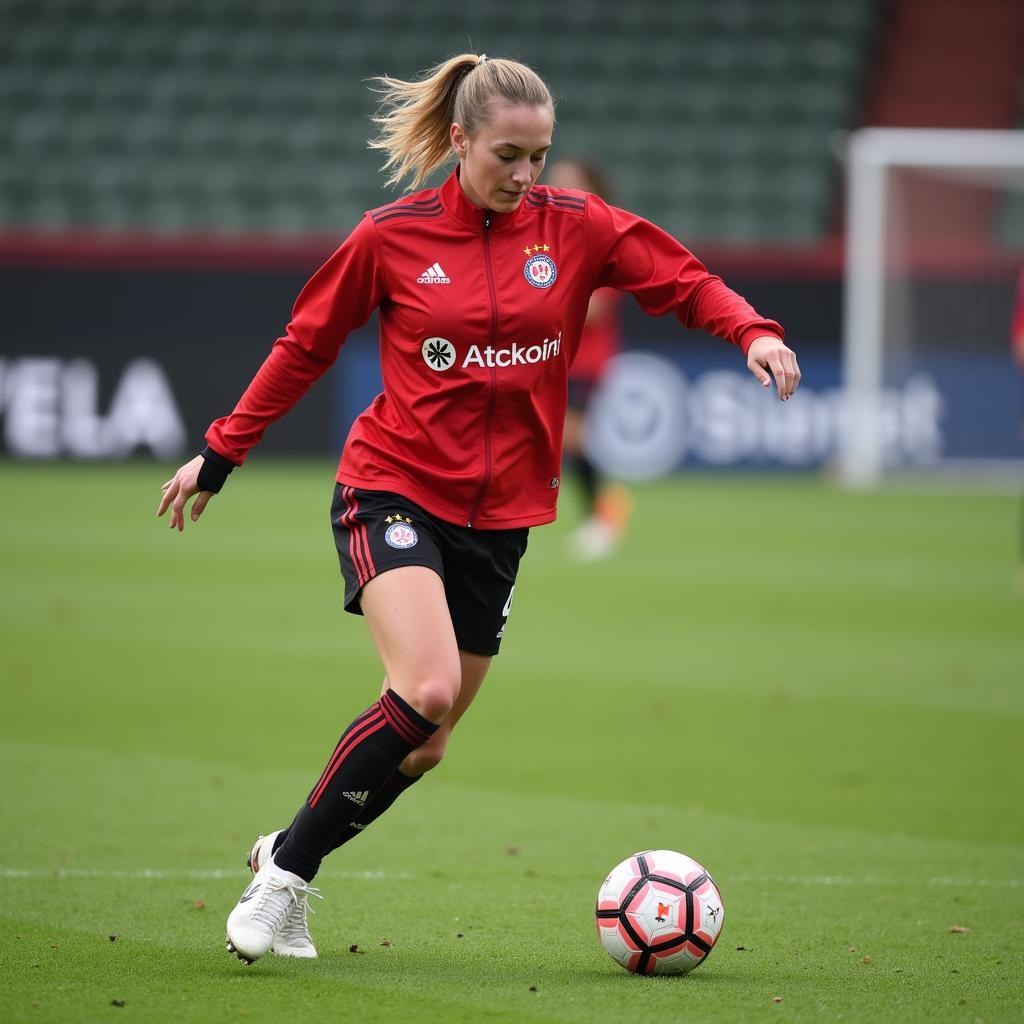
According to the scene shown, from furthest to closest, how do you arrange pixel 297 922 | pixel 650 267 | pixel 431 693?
pixel 650 267
pixel 297 922
pixel 431 693

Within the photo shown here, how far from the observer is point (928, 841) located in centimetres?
609

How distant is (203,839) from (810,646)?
5206mm

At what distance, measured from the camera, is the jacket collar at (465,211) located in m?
4.56

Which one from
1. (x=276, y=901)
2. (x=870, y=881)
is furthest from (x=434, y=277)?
(x=870, y=881)

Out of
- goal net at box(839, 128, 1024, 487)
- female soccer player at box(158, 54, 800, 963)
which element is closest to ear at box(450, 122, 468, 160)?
female soccer player at box(158, 54, 800, 963)

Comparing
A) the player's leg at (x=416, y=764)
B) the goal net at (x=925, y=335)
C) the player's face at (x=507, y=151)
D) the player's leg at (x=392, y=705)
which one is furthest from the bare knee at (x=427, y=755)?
the goal net at (x=925, y=335)

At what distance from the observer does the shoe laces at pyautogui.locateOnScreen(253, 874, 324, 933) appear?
4.33 m

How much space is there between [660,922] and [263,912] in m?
0.99

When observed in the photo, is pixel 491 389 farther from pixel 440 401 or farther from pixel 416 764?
pixel 416 764

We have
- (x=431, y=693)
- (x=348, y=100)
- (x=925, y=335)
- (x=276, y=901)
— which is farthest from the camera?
(x=348, y=100)

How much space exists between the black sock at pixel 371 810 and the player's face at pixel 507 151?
155 centimetres

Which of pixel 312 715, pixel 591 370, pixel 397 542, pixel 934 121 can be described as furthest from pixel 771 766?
pixel 934 121

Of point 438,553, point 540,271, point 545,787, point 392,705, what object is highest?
point 540,271

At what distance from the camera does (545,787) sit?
6.94 meters
